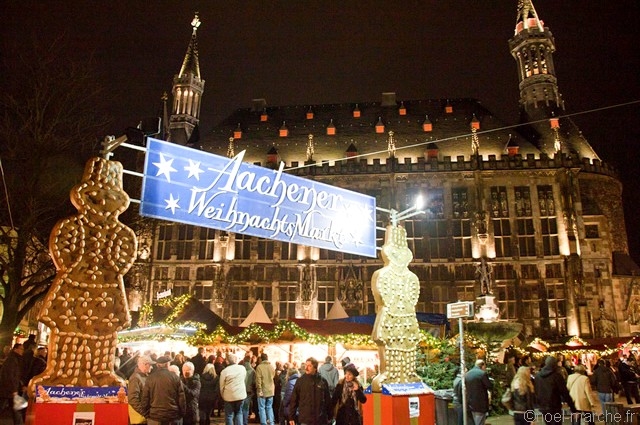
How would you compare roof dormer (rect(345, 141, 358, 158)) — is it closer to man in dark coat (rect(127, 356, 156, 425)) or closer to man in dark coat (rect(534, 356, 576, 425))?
man in dark coat (rect(534, 356, 576, 425))

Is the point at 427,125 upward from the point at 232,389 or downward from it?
upward

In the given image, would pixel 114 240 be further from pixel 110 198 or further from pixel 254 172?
pixel 254 172

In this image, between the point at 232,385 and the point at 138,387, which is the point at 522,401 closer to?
the point at 232,385

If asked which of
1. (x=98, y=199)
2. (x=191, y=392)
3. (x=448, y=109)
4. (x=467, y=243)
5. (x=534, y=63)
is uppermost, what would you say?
(x=534, y=63)

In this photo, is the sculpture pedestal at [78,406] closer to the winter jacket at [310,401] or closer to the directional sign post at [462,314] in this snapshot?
the winter jacket at [310,401]

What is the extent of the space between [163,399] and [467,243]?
82.4ft

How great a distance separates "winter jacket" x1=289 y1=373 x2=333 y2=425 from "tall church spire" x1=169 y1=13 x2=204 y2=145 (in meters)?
31.2

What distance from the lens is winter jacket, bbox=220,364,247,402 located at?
8.15m

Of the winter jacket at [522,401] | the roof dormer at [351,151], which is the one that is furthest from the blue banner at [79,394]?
the roof dormer at [351,151]

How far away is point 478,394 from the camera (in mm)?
7086

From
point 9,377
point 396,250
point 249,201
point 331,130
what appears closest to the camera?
point 249,201

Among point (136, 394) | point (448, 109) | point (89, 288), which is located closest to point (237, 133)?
point (448, 109)

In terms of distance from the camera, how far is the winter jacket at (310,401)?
6023 millimetres

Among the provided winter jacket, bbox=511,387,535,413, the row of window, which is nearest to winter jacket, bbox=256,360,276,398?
winter jacket, bbox=511,387,535,413
